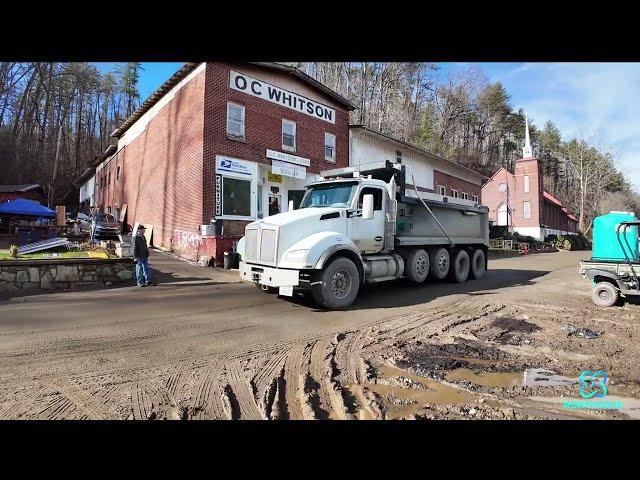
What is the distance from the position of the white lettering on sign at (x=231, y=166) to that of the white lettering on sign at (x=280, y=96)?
10.3 feet

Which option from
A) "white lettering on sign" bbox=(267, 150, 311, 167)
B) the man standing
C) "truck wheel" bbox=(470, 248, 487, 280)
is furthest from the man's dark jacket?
"truck wheel" bbox=(470, 248, 487, 280)

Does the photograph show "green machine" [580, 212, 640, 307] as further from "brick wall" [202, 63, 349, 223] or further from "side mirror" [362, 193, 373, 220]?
"brick wall" [202, 63, 349, 223]

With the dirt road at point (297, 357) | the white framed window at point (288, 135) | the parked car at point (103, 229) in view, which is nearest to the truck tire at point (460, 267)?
the dirt road at point (297, 357)

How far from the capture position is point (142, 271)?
1006 centimetres

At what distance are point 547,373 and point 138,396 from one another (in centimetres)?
453

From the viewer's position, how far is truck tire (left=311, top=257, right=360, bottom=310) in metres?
7.56

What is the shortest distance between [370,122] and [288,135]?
80.0 feet

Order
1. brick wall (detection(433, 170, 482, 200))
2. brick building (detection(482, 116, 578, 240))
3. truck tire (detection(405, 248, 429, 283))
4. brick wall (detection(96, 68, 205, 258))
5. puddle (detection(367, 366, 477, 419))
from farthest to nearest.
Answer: brick building (detection(482, 116, 578, 240)) → brick wall (detection(433, 170, 482, 200)) → brick wall (detection(96, 68, 205, 258)) → truck tire (detection(405, 248, 429, 283)) → puddle (detection(367, 366, 477, 419))

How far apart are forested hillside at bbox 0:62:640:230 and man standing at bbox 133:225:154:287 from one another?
2581cm

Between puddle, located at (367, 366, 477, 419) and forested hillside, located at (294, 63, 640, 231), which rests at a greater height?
forested hillside, located at (294, 63, 640, 231)

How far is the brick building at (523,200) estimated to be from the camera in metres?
48.2

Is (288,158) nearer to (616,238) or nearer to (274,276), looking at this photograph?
(274,276)
